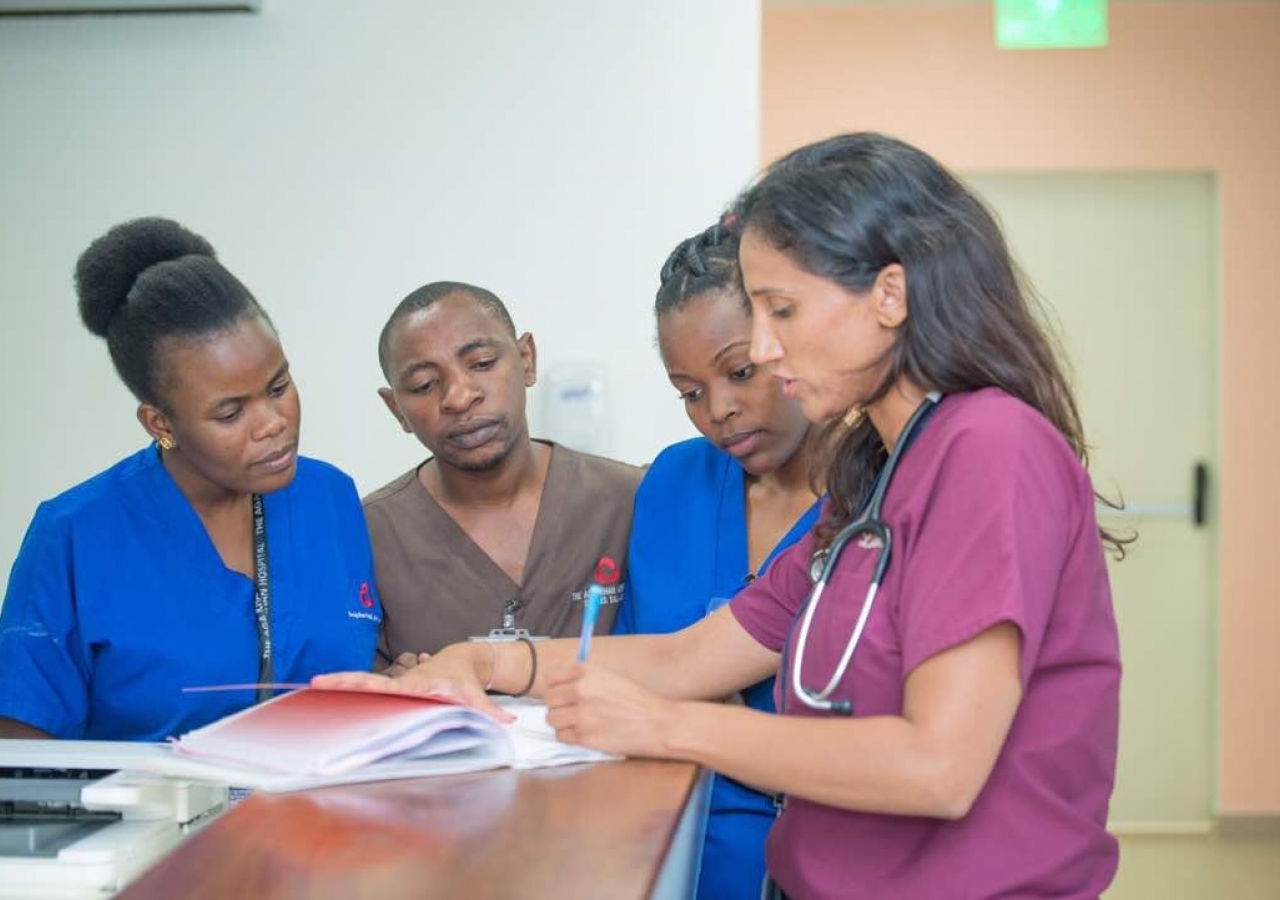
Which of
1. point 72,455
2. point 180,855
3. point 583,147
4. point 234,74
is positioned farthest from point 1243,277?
point 180,855

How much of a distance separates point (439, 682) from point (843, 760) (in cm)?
A: 47

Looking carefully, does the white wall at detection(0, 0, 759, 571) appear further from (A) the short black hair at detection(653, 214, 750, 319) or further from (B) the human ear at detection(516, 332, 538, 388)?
(A) the short black hair at detection(653, 214, 750, 319)

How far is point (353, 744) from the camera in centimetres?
124

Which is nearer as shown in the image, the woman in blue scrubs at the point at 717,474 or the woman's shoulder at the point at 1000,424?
the woman's shoulder at the point at 1000,424

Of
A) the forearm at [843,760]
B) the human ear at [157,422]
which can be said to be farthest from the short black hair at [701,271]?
the forearm at [843,760]

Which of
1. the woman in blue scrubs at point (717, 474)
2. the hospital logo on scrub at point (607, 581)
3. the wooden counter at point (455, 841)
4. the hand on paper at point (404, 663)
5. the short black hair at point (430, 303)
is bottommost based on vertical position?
the hand on paper at point (404, 663)

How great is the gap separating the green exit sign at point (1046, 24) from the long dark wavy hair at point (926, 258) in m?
2.89

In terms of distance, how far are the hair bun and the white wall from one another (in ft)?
3.23

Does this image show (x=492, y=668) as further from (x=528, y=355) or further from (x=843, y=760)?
(x=528, y=355)

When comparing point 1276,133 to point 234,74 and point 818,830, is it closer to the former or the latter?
point 234,74

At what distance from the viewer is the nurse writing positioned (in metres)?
1.17

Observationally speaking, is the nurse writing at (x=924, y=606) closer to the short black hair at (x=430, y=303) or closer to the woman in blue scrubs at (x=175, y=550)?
the woman in blue scrubs at (x=175, y=550)

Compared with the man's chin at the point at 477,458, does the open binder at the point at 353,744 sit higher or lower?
lower

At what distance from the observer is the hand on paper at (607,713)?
1294 millimetres
